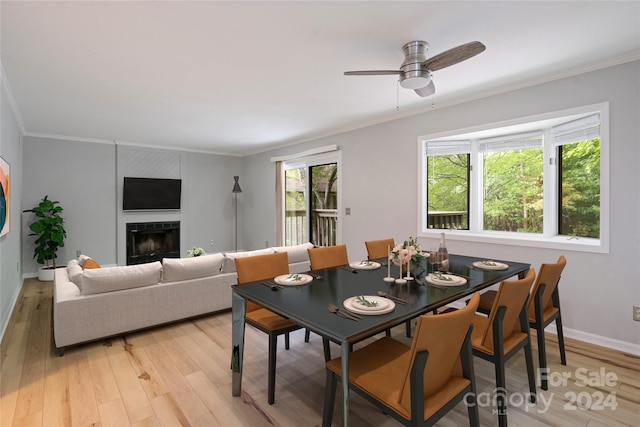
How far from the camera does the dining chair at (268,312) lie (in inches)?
81.0

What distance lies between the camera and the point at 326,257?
295 cm

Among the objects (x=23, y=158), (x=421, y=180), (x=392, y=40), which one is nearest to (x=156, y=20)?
(x=392, y=40)

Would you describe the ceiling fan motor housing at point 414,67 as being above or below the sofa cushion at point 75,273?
above

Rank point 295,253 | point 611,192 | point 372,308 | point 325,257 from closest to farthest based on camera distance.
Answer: point 372,308, point 611,192, point 325,257, point 295,253

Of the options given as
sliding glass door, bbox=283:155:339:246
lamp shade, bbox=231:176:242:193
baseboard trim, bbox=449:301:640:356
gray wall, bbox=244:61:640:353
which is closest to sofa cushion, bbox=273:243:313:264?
gray wall, bbox=244:61:640:353

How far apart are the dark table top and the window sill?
74cm

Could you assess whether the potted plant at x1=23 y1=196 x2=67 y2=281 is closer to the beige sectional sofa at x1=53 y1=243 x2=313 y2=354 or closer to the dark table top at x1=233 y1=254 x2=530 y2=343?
the beige sectional sofa at x1=53 y1=243 x2=313 y2=354

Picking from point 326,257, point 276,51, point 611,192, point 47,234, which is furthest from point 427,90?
point 47,234

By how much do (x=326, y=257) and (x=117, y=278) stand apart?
1913mm

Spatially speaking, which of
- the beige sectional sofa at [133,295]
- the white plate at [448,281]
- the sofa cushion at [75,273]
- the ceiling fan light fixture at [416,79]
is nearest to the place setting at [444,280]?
the white plate at [448,281]

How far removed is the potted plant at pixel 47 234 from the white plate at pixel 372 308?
5538mm

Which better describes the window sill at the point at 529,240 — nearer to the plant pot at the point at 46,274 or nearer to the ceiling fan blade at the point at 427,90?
the ceiling fan blade at the point at 427,90

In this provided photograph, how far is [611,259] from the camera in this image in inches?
108

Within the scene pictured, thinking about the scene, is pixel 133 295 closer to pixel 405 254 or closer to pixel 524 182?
pixel 405 254
